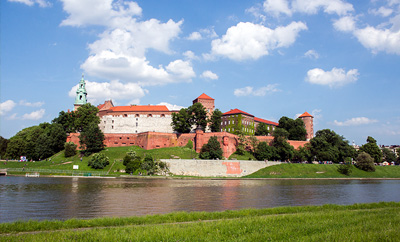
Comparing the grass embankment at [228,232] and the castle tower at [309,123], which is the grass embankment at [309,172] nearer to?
the castle tower at [309,123]

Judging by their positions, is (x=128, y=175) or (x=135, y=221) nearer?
Result: (x=135, y=221)

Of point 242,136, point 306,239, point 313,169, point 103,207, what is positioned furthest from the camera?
point 242,136

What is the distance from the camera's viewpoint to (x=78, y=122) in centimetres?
6138

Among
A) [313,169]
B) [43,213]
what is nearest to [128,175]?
[43,213]

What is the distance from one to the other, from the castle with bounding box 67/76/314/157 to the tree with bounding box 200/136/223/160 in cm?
294

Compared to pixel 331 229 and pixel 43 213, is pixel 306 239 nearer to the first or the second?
pixel 331 229

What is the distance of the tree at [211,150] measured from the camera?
49.2m

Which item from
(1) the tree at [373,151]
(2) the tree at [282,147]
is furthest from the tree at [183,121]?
(1) the tree at [373,151]

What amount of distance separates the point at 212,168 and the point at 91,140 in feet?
76.3

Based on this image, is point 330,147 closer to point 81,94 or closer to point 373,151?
point 373,151

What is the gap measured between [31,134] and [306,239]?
68451mm

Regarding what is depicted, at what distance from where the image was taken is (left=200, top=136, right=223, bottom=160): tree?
49.2 m

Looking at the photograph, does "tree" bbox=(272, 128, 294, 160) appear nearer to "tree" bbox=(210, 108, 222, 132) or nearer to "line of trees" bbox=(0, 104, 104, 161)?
"tree" bbox=(210, 108, 222, 132)

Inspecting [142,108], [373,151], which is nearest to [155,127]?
[142,108]
